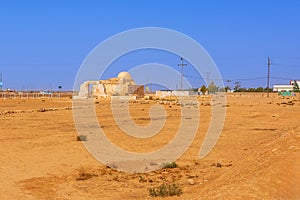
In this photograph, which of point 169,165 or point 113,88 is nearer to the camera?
point 169,165

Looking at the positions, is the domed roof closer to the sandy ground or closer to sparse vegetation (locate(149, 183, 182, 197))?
the sandy ground

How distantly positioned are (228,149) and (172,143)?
2.63 meters

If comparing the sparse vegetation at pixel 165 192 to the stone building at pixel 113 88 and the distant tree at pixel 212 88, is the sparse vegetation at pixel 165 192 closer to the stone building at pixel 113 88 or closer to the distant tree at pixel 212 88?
the stone building at pixel 113 88

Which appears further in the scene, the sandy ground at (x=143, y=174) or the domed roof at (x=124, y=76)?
the domed roof at (x=124, y=76)

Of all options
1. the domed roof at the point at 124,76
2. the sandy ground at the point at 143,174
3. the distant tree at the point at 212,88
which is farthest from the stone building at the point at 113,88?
the sandy ground at the point at 143,174

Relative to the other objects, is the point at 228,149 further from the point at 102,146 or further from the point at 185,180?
the point at 185,180

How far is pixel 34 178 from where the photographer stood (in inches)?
428

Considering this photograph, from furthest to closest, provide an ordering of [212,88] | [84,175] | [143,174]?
[212,88]
[143,174]
[84,175]

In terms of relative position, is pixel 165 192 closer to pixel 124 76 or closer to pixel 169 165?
pixel 169 165

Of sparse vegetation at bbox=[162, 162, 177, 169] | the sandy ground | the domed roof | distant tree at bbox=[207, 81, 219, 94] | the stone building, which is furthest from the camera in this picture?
distant tree at bbox=[207, 81, 219, 94]

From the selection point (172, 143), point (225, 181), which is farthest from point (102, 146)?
point (225, 181)

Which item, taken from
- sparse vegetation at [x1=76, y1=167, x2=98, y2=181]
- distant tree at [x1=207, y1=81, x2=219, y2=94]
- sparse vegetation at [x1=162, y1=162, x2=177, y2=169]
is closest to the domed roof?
distant tree at [x1=207, y1=81, x2=219, y2=94]

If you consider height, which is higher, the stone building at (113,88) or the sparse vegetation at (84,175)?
the stone building at (113,88)

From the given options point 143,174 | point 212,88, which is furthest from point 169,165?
point 212,88
